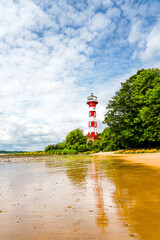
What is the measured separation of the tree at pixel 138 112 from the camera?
114 feet

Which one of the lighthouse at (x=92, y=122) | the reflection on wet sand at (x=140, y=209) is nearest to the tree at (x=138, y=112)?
the lighthouse at (x=92, y=122)

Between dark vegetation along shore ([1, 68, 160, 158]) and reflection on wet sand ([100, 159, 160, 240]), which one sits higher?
dark vegetation along shore ([1, 68, 160, 158])

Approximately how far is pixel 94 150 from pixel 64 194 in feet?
167

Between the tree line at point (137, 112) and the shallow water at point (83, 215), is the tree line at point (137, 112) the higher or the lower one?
the higher one

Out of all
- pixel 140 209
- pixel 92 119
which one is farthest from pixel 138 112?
→ pixel 140 209

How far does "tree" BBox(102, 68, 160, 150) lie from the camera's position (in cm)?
3484

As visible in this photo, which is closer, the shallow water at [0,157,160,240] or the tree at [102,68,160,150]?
the shallow water at [0,157,160,240]

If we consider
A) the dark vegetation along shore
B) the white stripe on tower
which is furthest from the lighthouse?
the dark vegetation along shore

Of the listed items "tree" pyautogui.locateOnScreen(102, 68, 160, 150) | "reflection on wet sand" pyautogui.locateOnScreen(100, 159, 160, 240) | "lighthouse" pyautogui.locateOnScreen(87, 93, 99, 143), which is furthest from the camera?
"lighthouse" pyautogui.locateOnScreen(87, 93, 99, 143)

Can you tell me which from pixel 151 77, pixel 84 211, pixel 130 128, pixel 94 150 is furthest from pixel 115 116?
pixel 84 211

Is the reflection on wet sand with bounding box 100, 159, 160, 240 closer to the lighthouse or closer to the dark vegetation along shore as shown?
the dark vegetation along shore

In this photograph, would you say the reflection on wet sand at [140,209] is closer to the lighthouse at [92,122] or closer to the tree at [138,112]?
the tree at [138,112]

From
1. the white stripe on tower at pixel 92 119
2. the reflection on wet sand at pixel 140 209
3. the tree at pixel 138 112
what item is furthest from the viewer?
the white stripe on tower at pixel 92 119

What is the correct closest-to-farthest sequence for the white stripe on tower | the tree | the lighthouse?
the tree < the lighthouse < the white stripe on tower
